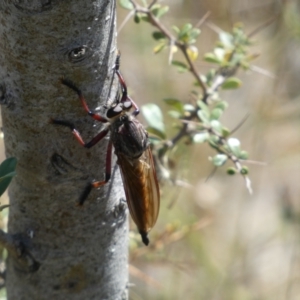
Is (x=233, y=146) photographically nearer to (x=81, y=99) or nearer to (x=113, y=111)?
(x=113, y=111)

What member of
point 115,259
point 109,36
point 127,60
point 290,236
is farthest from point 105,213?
point 127,60

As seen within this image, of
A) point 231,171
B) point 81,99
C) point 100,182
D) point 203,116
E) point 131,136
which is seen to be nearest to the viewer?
point 81,99

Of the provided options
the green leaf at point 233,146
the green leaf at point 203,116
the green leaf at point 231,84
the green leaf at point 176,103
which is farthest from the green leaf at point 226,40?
the green leaf at point 233,146

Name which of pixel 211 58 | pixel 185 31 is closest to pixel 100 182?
pixel 185 31

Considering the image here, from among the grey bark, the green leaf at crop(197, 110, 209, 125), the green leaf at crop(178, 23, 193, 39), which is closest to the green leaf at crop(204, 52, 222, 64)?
the green leaf at crop(178, 23, 193, 39)

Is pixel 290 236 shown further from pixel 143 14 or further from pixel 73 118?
pixel 73 118

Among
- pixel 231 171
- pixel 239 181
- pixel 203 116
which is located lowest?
pixel 239 181

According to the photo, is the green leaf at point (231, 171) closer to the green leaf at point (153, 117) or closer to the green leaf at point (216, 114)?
the green leaf at point (216, 114)
